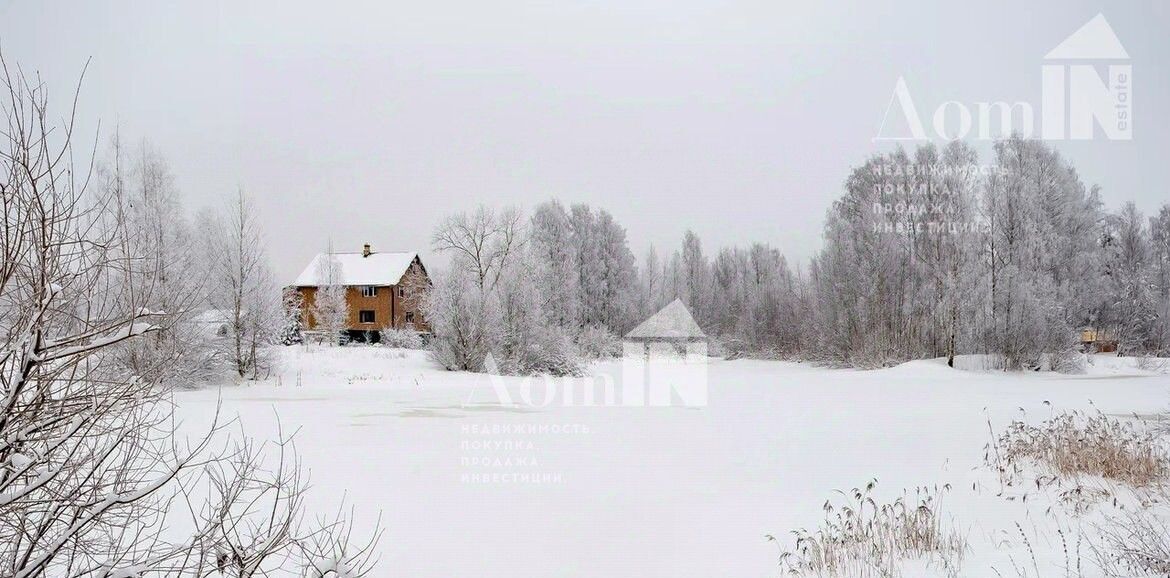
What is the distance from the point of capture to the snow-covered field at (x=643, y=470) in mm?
5742

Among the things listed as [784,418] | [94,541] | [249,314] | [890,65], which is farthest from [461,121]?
[94,541]

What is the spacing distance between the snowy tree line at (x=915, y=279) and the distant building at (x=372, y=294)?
29.9 feet

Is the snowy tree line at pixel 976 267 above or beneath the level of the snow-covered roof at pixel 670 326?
above

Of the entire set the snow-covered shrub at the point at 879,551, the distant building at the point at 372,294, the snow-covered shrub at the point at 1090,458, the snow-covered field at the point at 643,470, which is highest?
the distant building at the point at 372,294

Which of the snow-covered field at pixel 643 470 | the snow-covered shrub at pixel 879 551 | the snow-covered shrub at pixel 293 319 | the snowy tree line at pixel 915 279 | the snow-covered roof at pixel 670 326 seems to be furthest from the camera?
the snow-covered roof at pixel 670 326

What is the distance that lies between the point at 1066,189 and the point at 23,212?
99.2 feet

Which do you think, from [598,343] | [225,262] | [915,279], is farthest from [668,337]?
[225,262]

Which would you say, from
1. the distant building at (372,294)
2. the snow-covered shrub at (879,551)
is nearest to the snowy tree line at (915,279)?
the distant building at (372,294)

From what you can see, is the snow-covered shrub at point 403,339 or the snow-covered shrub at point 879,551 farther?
the snow-covered shrub at point 403,339

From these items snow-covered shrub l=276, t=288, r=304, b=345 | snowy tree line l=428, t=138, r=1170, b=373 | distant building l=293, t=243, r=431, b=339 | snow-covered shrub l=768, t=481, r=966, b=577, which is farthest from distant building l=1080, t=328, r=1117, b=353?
distant building l=293, t=243, r=431, b=339

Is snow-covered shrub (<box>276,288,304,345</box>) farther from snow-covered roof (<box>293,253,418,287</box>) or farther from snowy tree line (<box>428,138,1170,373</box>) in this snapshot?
snowy tree line (<box>428,138,1170,373</box>)

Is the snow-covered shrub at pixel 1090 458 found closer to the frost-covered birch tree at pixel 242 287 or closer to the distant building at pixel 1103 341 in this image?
the frost-covered birch tree at pixel 242 287

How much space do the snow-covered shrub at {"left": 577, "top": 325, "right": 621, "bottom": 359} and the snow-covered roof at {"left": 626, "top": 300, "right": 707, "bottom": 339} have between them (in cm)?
243

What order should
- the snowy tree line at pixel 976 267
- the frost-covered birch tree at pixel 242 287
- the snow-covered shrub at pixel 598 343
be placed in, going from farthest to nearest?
the snow-covered shrub at pixel 598 343, the snowy tree line at pixel 976 267, the frost-covered birch tree at pixel 242 287
